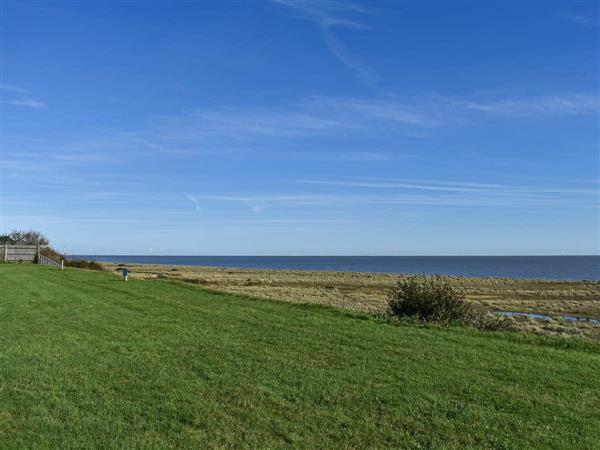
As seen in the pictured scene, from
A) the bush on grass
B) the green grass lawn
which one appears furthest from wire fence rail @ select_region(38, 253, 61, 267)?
the bush on grass

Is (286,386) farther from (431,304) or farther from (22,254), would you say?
(22,254)

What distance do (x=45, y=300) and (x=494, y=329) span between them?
15.0m

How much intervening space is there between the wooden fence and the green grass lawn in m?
44.7

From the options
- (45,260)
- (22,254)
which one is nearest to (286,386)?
(45,260)

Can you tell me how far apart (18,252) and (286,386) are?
5386 cm

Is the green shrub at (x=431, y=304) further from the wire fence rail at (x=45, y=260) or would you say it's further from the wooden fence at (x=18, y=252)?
the wooden fence at (x=18, y=252)

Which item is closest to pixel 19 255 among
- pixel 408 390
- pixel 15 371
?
pixel 15 371

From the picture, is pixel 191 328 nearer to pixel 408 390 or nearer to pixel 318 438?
pixel 408 390

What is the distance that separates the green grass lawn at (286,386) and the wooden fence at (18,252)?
1758 inches

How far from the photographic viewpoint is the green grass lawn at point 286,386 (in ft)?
21.6

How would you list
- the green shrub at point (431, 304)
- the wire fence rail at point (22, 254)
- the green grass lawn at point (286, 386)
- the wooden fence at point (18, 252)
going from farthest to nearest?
the wooden fence at point (18, 252), the wire fence rail at point (22, 254), the green shrub at point (431, 304), the green grass lawn at point (286, 386)

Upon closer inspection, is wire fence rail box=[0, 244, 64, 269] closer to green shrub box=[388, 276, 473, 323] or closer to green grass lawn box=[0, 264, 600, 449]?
green grass lawn box=[0, 264, 600, 449]

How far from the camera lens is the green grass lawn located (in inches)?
259

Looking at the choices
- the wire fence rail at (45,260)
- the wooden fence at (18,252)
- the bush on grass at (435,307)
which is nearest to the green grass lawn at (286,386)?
the bush on grass at (435,307)
